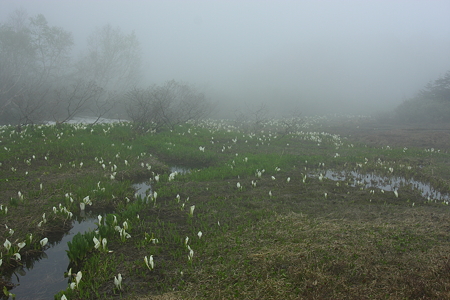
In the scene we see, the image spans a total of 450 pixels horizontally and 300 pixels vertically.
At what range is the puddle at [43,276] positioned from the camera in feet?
13.9

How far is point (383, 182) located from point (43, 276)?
31.8 ft

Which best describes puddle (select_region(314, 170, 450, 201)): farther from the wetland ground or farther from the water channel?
the water channel

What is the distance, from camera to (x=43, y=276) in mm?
4625

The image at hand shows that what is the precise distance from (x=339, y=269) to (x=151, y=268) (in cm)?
276

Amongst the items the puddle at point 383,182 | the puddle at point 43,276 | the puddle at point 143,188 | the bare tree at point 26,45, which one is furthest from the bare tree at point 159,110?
the bare tree at point 26,45

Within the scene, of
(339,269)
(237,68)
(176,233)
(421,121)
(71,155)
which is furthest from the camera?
(237,68)

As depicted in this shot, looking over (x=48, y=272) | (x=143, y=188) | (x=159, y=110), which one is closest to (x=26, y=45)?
(x=159, y=110)

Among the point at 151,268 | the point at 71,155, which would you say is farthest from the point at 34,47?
the point at 151,268

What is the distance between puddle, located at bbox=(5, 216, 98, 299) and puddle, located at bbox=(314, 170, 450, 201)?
8129 millimetres

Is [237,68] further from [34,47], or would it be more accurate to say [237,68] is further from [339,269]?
[339,269]

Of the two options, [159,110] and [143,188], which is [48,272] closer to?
[143,188]

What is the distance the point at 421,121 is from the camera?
29672mm

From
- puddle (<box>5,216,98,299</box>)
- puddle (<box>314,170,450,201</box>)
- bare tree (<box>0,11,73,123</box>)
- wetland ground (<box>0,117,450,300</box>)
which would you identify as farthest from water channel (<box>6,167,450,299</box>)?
bare tree (<box>0,11,73,123</box>)

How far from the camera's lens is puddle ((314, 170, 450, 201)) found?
27.7ft
